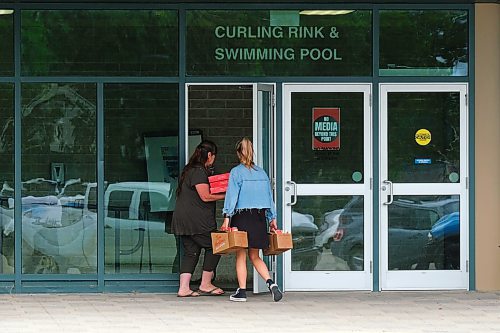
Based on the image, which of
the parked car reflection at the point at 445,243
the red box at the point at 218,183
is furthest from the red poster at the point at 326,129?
the parked car reflection at the point at 445,243

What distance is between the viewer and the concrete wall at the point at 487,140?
13.9 metres

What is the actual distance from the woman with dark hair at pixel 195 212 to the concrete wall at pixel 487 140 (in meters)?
3.02

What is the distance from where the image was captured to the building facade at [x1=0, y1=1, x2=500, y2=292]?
13.8m

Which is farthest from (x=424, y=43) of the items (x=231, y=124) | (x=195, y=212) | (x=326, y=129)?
(x=195, y=212)

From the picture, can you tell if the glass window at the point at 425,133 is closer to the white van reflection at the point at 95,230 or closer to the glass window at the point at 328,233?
the glass window at the point at 328,233

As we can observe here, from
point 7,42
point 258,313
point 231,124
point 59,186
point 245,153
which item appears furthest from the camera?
point 231,124

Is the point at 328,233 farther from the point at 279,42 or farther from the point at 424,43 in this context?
the point at 424,43

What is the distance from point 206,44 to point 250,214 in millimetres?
2132

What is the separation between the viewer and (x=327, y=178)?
13852 millimetres

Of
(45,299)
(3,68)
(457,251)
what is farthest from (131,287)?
(457,251)

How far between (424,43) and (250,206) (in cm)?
288

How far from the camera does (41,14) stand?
13.7 meters

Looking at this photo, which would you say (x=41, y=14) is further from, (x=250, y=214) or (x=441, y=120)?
(x=441, y=120)

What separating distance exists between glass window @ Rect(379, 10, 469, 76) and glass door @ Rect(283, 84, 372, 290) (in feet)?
1.62
